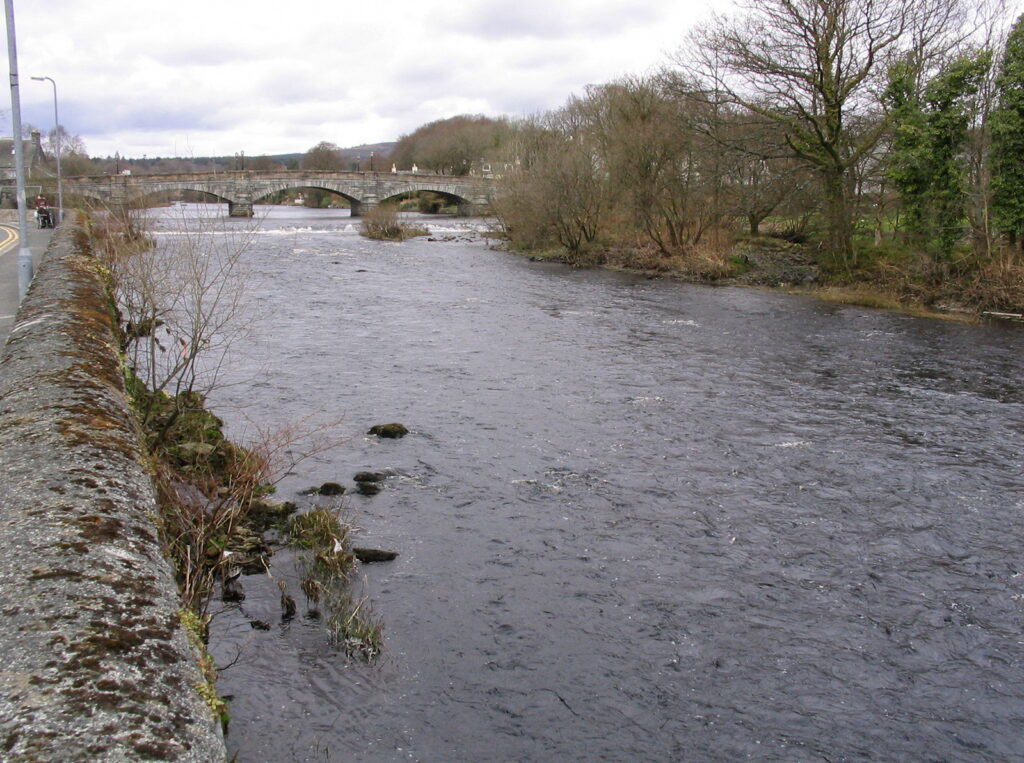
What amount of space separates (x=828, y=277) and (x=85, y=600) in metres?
30.6

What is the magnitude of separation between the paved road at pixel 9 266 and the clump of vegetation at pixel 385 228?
2162 centimetres

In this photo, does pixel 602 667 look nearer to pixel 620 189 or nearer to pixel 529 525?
pixel 529 525

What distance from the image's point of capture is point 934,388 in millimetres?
16266

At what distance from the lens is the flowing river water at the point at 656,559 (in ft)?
20.6

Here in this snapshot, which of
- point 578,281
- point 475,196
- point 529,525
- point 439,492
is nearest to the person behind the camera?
point 529,525

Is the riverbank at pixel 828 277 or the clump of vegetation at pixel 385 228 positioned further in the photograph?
the clump of vegetation at pixel 385 228

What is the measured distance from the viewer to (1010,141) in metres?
24.4

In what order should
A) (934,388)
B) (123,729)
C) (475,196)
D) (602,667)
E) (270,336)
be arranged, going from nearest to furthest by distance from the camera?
(123,729) < (602,667) < (934,388) < (270,336) < (475,196)

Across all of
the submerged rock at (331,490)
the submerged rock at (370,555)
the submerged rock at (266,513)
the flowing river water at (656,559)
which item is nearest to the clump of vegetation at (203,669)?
the flowing river water at (656,559)

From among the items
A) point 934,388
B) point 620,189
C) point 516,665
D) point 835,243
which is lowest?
point 516,665

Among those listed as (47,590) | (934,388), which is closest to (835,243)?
(934,388)

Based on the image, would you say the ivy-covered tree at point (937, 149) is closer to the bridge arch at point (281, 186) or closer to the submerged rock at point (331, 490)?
the submerged rock at point (331, 490)

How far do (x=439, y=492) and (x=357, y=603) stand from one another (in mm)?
2994

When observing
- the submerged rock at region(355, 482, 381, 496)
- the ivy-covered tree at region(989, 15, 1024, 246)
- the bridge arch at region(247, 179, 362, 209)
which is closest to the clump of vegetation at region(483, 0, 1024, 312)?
the ivy-covered tree at region(989, 15, 1024, 246)
